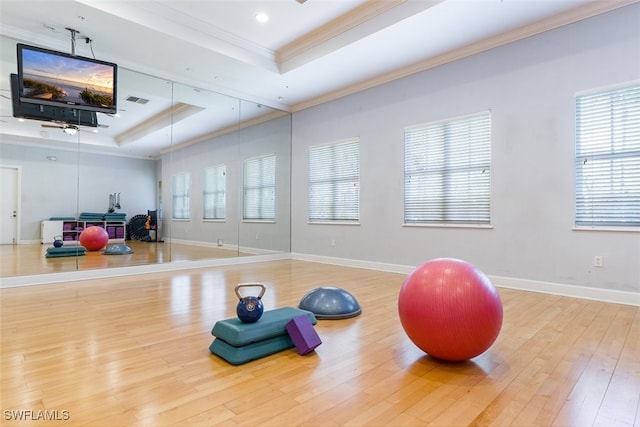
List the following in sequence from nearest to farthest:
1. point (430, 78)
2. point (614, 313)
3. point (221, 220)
A: point (614, 313)
point (430, 78)
point (221, 220)

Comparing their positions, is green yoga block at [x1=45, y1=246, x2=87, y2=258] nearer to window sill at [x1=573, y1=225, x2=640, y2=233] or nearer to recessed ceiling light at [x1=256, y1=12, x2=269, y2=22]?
recessed ceiling light at [x1=256, y1=12, x2=269, y2=22]

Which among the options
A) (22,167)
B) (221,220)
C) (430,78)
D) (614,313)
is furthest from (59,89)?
(614,313)

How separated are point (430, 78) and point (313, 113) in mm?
2822

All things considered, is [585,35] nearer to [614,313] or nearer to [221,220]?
[614,313]

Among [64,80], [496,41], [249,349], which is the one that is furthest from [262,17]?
[249,349]

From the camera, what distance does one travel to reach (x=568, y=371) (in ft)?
7.13

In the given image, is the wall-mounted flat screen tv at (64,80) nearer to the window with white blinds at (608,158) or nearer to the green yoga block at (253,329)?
the green yoga block at (253,329)

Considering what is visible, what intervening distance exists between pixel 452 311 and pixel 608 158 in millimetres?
3478

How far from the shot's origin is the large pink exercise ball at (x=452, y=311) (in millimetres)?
2094

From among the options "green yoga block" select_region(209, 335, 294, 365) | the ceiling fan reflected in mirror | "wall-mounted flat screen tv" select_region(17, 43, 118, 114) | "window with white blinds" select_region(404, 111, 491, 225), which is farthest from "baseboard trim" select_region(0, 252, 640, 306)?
"green yoga block" select_region(209, 335, 294, 365)

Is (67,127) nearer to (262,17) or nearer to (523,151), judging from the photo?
(262,17)

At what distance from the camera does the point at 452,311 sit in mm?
2096

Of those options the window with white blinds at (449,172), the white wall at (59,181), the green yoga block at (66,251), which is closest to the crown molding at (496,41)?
the window with white blinds at (449,172)

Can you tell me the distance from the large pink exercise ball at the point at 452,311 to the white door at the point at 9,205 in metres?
5.83
